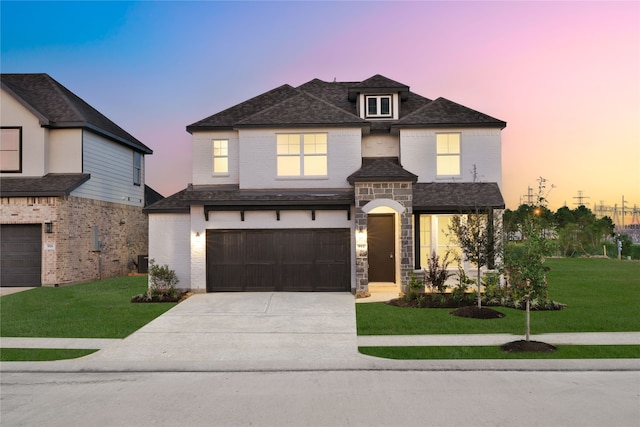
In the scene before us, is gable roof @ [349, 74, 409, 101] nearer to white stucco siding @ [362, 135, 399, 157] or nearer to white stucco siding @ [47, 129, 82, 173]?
white stucco siding @ [362, 135, 399, 157]

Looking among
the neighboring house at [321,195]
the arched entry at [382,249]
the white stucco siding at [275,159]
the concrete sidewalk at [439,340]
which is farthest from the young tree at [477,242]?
the white stucco siding at [275,159]

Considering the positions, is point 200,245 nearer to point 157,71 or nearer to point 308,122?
point 308,122

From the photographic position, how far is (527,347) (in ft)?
30.1

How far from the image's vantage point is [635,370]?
8031mm

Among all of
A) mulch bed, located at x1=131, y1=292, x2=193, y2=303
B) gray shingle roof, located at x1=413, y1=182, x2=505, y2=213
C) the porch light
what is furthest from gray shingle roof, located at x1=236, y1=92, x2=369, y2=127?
mulch bed, located at x1=131, y1=292, x2=193, y2=303

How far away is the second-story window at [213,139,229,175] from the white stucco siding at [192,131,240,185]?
0.13m

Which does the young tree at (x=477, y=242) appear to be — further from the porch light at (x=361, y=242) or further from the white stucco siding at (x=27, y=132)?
the white stucco siding at (x=27, y=132)

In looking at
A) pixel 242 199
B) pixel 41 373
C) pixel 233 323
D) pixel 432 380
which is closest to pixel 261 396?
pixel 432 380

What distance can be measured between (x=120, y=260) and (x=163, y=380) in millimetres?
18687

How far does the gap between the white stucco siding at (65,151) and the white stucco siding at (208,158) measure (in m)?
6.42

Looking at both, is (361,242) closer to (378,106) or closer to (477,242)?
(477,242)

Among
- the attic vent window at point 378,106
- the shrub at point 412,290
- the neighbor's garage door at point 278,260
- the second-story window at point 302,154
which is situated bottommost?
the shrub at point 412,290

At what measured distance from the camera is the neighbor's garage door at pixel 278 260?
17.0 m

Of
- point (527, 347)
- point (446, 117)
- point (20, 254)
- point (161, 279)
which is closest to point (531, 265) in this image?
point (527, 347)
